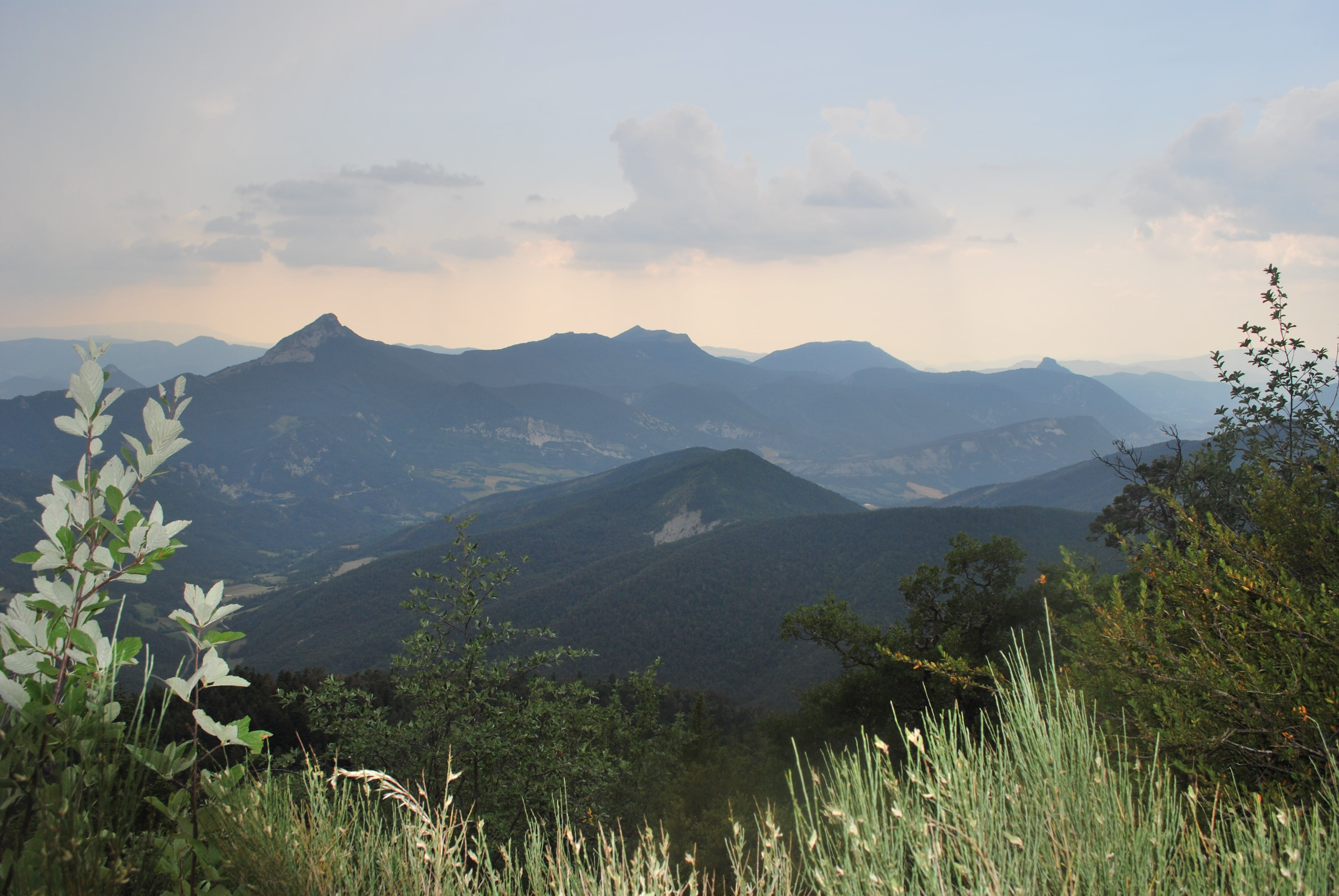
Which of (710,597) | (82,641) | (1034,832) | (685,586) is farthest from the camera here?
(685,586)

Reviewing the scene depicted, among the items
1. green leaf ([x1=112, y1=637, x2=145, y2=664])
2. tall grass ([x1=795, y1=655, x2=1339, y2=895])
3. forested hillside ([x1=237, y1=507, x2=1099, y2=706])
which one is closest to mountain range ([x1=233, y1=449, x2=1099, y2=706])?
forested hillside ([x1=237, y1=507, x2=1099, y2=706])

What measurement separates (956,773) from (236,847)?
129 inches

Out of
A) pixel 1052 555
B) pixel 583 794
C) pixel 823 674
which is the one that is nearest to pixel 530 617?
pixel 823 674

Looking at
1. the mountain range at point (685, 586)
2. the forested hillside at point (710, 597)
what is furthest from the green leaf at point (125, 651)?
the mountain range at point (685, 586)

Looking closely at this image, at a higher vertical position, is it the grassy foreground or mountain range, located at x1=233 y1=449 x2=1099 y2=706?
the grassy foreground

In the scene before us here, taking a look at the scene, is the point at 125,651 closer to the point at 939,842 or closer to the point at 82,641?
the point at 82,641

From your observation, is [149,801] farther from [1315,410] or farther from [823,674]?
[823,674]

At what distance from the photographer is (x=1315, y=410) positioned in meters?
14.8

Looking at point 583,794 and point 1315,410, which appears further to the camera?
point 1315,410

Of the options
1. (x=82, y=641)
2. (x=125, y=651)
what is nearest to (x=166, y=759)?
(x=125, y=651)

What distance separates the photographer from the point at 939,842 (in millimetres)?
2721

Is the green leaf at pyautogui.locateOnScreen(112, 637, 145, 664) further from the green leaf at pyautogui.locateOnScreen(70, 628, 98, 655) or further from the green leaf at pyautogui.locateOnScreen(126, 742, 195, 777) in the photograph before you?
the green leaf at pyautogui.locateOnScreen(126, 742, 195, 777)

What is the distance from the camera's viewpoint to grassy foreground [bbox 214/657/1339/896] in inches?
112

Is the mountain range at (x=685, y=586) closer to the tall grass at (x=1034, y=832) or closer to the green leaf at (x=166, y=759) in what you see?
the tall grass at (x=1034, y=832)
